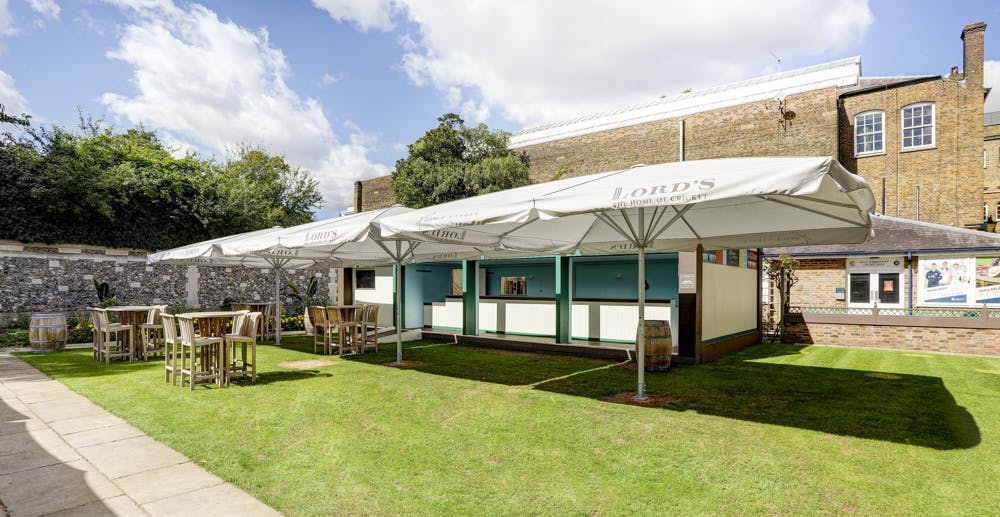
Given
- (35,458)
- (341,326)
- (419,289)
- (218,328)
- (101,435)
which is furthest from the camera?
(419,289)

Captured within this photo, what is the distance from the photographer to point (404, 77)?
574 inches

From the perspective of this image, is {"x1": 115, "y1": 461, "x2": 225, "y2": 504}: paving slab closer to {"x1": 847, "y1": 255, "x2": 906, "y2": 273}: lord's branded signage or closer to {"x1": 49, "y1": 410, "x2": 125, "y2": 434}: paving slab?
{"x1": 49, "y1": 410, "x2": 125, "y2": 434}: paving slab

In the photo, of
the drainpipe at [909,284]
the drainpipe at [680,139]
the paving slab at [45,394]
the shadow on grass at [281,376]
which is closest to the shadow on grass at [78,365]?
the paving slab at [45,394]

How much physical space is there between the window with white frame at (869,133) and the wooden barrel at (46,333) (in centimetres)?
2851

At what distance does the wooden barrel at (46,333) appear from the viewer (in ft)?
33.9

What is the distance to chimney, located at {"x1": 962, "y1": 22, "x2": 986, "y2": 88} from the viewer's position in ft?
62.3

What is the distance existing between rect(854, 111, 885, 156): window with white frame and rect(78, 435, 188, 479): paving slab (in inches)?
1031

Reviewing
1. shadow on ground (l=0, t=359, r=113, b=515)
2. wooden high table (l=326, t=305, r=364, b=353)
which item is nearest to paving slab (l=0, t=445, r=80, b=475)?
shadow on ground (l=0, t=359, r=113, b=515)

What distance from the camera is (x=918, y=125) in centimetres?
1989

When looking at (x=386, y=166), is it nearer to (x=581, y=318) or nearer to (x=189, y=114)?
(x=189, y=114)

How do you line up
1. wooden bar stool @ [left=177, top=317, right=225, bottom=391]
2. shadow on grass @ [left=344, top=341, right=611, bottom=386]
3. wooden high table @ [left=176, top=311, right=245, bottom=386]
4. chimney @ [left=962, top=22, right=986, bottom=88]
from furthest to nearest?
chimney @ [left=962, top=22, right=986, bottom=88] < shadow on grass @ [left=344, top=341, right=611, bottom=386] < wooden high table @ [left=176, top=311, right=245, bottom=386] < wooden bar stool @ [left=177, top=317, right=225, bottom=391]

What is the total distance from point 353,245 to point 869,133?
22.6 metres

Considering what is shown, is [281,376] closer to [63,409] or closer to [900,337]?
[63,409]

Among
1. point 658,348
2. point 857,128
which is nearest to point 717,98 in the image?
point 857,128
